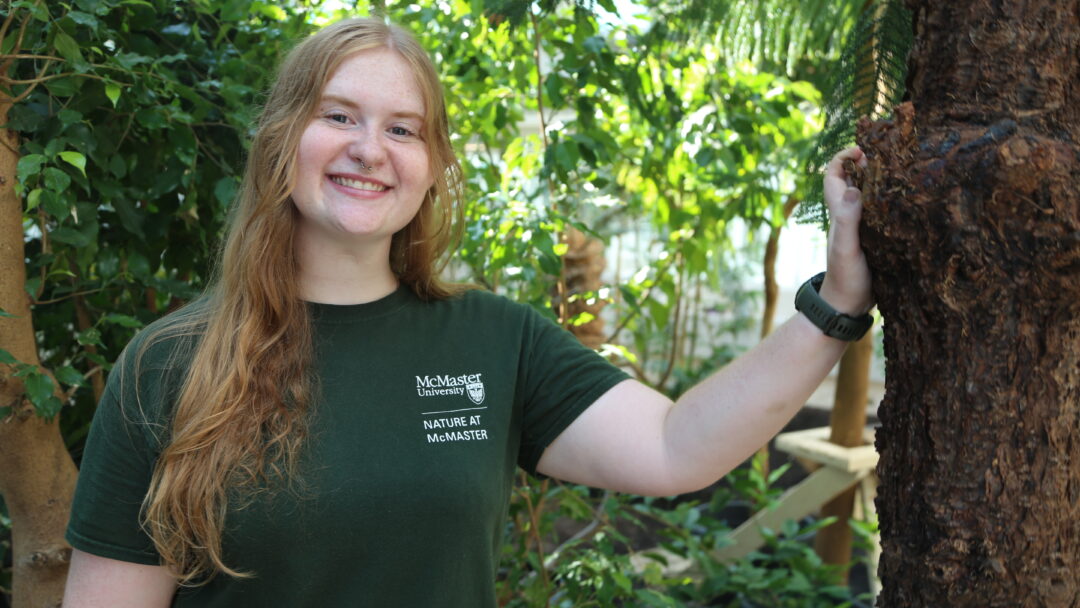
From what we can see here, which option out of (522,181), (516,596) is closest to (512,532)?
(516,596)

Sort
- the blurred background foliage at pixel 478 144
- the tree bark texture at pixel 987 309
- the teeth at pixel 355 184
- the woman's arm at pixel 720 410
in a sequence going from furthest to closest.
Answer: the blurred background foliage at pixel 478 144 → the teeth at pixel 355 184 → the woman's arm at pixel 720 410 → the tree bark texture at pixel 987 309

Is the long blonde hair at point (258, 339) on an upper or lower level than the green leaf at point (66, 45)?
lower

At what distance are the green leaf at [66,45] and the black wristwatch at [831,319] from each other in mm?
1291

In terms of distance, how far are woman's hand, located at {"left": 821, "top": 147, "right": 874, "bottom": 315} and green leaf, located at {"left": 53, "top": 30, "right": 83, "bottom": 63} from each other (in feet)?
4.21

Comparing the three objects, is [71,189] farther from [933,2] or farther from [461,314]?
[933,2]

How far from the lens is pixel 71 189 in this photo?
6.05 ft

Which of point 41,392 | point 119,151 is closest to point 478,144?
point 119,151

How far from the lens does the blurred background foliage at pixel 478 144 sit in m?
1.77

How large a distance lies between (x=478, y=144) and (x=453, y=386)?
1.73 m

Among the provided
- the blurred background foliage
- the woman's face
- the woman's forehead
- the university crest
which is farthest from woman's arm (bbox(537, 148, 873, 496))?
the blurred background foliage

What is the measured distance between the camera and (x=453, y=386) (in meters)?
1.48

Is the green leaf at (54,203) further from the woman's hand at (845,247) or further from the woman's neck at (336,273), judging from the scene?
the woman's hand at (845,247)

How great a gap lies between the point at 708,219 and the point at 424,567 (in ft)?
5.88

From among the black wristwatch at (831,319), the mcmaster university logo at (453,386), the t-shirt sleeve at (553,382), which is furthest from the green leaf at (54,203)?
the black wristwatch at (831,319)
